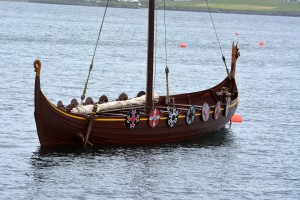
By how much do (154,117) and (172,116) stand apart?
1439 mm

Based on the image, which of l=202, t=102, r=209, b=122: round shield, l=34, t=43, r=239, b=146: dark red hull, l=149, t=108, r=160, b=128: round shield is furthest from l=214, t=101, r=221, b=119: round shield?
l=149, t=108, r=160, b=128: round shield

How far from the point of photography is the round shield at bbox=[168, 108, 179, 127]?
1911 inches

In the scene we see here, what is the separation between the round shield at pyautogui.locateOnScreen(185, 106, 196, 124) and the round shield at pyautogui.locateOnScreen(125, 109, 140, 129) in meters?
3.83

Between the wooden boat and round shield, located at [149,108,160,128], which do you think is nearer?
the wooden boat

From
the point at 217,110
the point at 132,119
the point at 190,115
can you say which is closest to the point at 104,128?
the point at 132,119

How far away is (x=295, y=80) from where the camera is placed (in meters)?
96.2

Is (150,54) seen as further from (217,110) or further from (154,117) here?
(217,110)

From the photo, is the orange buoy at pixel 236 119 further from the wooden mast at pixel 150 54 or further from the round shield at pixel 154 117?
the round shield at pixel 154 117

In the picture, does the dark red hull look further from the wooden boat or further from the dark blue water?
the dark blue water

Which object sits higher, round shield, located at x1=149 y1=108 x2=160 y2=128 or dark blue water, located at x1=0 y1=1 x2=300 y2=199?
round shield, located at x1=149 y1=108 x2=160 y2=128

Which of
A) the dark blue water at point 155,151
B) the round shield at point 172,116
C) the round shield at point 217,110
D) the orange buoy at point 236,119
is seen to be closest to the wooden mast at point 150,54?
the round shield at point 172,116

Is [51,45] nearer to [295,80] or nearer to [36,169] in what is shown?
[295,80]

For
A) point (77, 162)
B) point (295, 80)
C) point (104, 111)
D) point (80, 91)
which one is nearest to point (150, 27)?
point (104, 111)

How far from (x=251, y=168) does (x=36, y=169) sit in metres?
11.2
